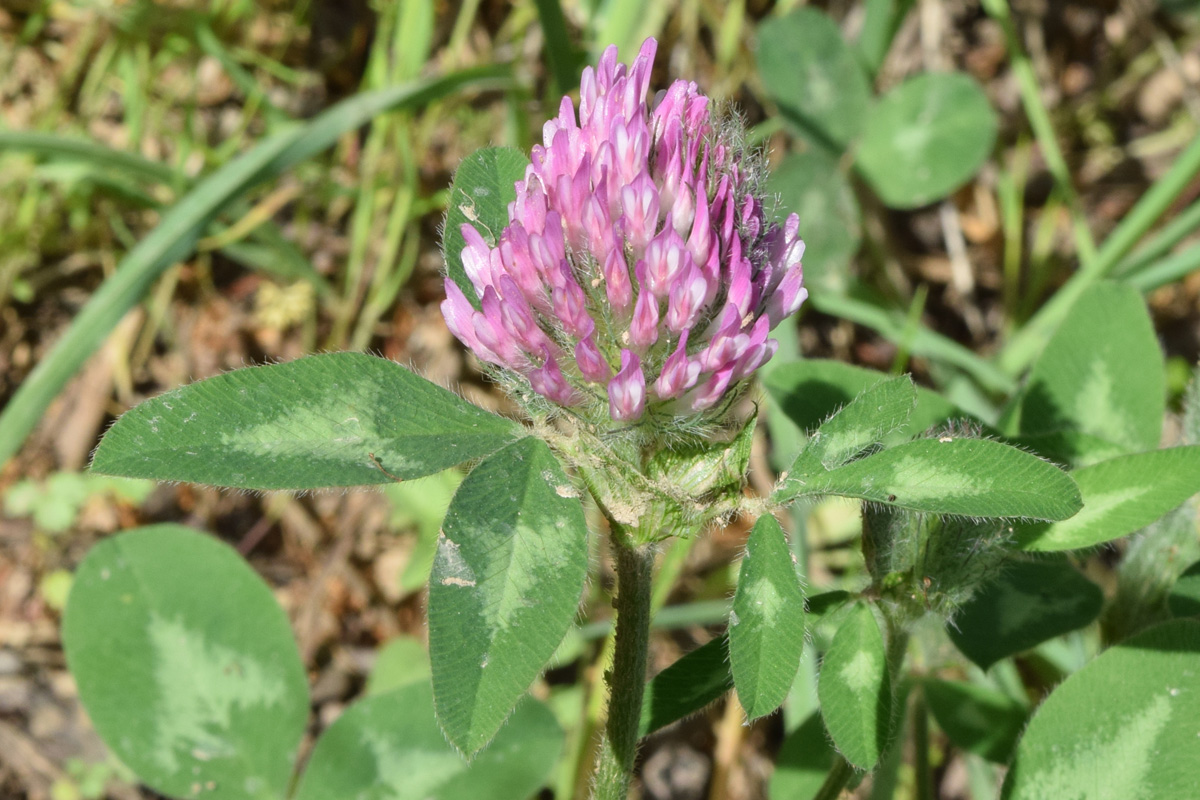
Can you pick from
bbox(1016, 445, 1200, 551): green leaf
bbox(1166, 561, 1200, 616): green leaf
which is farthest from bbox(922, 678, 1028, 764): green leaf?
bbox(1016, 445, 1200, 551): green leaf

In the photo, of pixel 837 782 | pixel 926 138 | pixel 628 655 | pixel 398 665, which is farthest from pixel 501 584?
pixel 926 138

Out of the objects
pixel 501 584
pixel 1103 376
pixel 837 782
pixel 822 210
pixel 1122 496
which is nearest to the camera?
pixel 501 584

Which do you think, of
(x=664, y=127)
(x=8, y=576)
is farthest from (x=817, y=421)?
(x=8, y=576)

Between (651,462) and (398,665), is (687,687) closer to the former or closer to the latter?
(651,462)

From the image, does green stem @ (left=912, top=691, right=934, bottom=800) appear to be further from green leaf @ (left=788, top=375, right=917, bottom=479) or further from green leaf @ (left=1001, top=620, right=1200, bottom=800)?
green leaf @ (left=788, top=375, right=917, bottom=479)

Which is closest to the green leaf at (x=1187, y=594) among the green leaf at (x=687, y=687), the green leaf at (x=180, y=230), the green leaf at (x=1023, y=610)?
the green leaf at (x=1023, y=610)

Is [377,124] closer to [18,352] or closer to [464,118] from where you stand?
[464,118]
